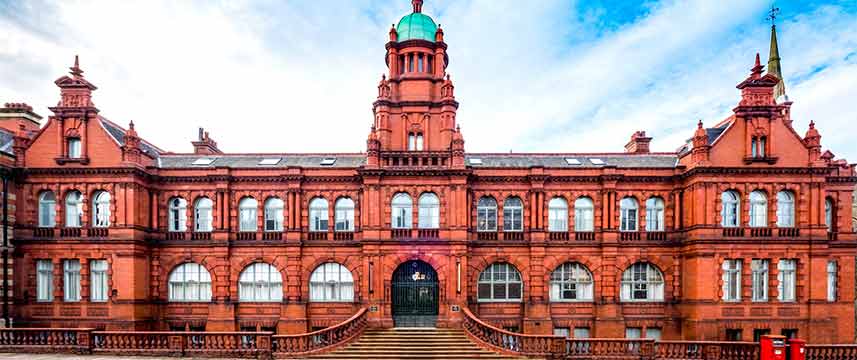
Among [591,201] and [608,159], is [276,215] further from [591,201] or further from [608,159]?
[608,159]

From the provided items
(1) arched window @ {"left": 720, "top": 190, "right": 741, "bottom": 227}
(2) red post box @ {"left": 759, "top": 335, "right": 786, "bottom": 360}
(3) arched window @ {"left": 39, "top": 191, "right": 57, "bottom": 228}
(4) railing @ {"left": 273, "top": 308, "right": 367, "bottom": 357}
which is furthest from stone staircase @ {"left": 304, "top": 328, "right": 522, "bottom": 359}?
(3) arched window @ {"left": 39, "top": 191, "right": 57, "bottom": 228}

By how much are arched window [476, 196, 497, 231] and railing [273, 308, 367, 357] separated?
9996 mm

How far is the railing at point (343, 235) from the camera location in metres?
30.8

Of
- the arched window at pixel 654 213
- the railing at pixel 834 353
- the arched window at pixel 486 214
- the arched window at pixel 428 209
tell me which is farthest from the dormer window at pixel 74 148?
the railing at pixel 834 353

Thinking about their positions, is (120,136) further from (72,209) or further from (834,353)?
(834,353)

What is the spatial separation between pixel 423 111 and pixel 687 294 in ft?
64.0

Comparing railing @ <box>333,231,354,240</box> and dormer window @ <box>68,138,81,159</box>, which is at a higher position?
dormer window @ <box>68,138,81,159</box>

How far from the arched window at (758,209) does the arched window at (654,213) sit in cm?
497

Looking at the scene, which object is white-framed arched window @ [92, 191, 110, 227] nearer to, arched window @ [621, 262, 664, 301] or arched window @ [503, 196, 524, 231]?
arched window @ [503, 196, 524, 231]

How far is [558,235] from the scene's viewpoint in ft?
102

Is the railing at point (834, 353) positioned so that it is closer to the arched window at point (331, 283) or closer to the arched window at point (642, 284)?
the arched window at point (642, 284)

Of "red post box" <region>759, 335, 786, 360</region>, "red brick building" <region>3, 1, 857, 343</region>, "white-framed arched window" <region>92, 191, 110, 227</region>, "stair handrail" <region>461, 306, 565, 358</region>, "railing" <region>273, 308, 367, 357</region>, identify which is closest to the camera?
"red post box" <region>759, 335, 786, 360</region>

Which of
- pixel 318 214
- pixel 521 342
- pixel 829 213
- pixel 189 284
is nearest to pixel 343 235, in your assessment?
pixel 318 214

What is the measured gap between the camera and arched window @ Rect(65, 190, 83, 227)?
29.6 m
